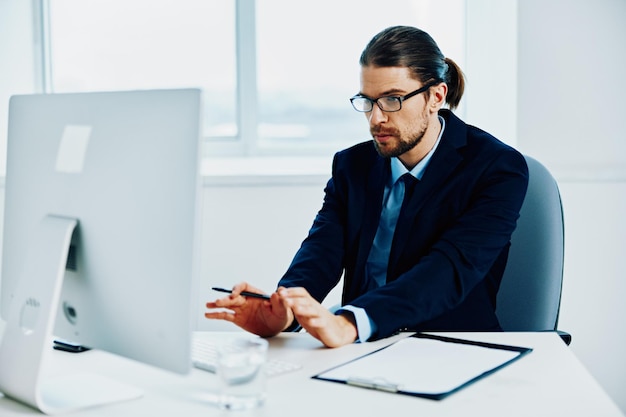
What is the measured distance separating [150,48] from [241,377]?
2.51m

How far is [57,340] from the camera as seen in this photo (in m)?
1.57

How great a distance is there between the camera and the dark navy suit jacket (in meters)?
1.72

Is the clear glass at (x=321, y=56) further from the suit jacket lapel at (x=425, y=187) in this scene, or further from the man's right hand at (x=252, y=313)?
the man's right hand at (x=252, y=313)

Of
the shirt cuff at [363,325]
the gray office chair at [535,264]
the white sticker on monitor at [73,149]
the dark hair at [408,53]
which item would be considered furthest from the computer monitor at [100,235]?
the gray office chair at [535,264]

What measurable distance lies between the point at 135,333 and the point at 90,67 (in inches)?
101

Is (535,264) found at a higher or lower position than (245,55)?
lower

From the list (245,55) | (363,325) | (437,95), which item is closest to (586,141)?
(437,95)

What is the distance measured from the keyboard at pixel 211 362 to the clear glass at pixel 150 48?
1979 mm

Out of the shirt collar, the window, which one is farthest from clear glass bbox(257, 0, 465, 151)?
the shirt collar

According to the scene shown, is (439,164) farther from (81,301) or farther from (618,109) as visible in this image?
(618,109)

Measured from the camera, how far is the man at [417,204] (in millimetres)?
1750

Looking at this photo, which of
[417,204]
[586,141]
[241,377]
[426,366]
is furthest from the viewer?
[586,141]

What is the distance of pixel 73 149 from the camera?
1211 mm

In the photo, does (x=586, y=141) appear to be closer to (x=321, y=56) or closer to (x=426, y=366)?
(x=321, y=56)
